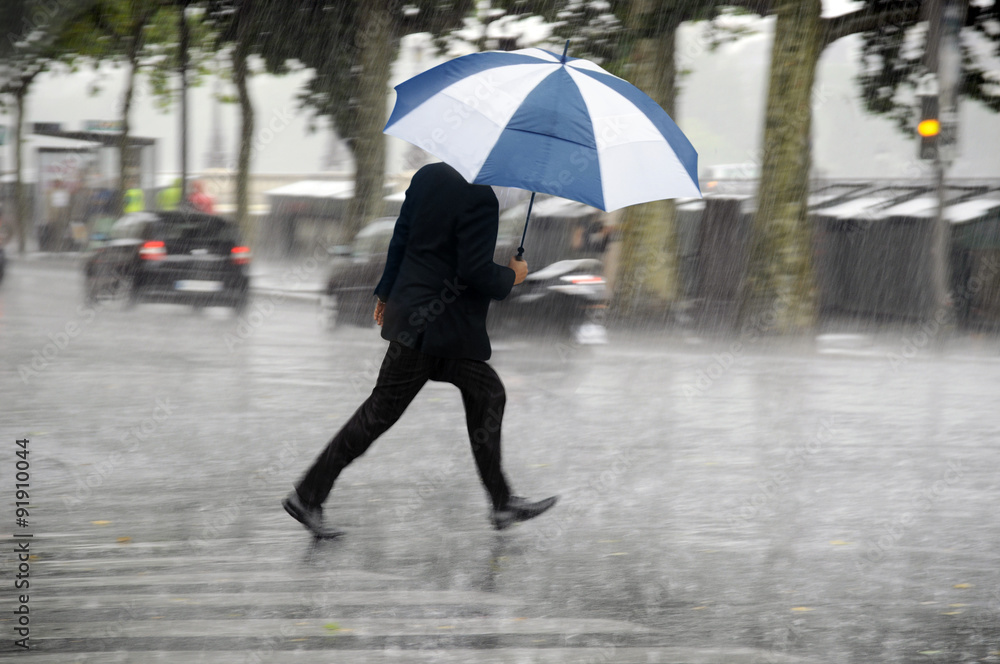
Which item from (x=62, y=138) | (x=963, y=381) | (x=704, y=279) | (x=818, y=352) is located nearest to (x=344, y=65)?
(x=704, y=279)

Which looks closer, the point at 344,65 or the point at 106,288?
the point at 106,288

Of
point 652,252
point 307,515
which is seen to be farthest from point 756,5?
point 307,515

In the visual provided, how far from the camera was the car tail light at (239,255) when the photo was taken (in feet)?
52.3

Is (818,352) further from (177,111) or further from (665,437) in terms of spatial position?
(177,111)

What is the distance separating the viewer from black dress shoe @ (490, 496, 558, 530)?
5090 millimetres

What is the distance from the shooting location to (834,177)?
19.5m

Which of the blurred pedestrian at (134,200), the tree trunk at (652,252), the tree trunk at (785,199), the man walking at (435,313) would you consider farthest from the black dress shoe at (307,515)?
the blurred pedestrian at (134,200)

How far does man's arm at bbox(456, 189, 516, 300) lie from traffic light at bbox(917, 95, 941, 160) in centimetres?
1020

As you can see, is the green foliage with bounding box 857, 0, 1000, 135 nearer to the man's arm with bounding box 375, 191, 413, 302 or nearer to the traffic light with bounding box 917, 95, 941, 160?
the traffic light with bounding box 917, 95, 941, 160

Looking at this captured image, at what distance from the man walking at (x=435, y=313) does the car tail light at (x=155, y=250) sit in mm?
11529

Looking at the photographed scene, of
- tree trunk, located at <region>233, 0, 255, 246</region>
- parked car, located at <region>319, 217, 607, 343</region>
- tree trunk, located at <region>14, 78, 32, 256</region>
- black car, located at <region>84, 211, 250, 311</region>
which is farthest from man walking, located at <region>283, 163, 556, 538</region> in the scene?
tree trunk, located at <region>14, 78, 32, 256</region>

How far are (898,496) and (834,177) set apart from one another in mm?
14554

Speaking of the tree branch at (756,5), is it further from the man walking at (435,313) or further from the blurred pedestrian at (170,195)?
the blurred pedestrian at (170,195)

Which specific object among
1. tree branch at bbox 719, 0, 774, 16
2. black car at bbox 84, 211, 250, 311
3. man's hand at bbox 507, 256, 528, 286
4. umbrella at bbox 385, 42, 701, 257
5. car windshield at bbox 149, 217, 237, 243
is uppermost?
tree branch at bbox 719, 0, 774, 16
